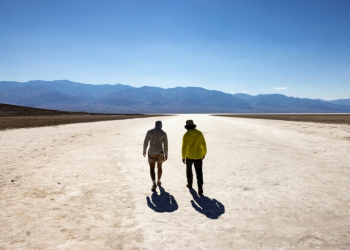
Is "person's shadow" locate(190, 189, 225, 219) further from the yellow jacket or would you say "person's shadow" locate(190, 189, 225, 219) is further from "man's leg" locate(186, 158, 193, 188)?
the yellow jacket

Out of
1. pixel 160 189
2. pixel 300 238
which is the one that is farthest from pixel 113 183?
pixel 300 238

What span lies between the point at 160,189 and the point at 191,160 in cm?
136

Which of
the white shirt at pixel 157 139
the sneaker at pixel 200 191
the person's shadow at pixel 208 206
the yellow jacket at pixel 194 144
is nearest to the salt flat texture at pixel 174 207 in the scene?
the person's shadow at pixel 208 206

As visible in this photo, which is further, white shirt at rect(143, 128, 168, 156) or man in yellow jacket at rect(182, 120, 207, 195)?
white shirt at rect(143, 128, 168, 156)

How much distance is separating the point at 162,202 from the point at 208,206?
3.71ft

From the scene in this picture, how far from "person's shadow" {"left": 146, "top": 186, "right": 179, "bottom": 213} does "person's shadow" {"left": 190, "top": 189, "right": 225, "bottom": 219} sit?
1.67ft

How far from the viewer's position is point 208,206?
546cm

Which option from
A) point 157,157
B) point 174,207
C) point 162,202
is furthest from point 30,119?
point 174,207

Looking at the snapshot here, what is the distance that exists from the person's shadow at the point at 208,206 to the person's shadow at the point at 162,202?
509 millimetres

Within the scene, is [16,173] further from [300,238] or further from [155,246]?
[300,238]

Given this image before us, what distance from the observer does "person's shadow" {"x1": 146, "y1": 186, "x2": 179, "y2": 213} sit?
17.5 feet

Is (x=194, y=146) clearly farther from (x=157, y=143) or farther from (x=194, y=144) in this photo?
(x=157, y=143)

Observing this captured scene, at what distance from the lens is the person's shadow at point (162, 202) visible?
5332 millimetres

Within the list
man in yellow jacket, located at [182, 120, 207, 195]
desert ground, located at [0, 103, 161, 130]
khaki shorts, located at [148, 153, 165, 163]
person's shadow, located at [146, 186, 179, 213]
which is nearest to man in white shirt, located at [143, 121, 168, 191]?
khaki shorts, located at [148, 153, 165, 163]
